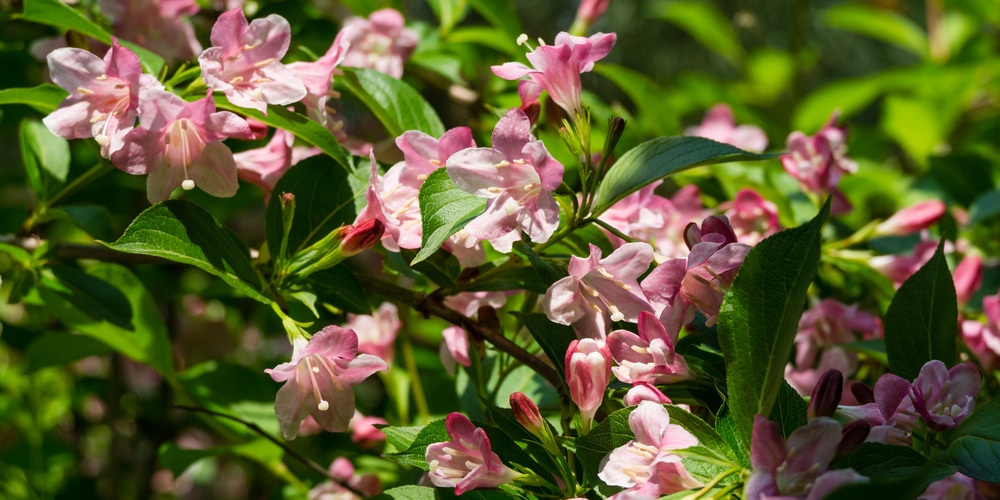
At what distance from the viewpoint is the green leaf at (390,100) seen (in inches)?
37.5

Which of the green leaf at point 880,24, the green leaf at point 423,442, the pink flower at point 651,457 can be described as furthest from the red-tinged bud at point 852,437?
the green leaf at point 880,24

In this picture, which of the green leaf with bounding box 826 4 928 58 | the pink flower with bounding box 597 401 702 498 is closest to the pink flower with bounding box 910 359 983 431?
the pink flower with bounding box 597 401 702 498

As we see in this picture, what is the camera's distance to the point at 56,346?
121 cm

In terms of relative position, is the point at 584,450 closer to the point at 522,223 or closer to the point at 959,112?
the point at 522,223

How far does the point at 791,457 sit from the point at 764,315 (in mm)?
109

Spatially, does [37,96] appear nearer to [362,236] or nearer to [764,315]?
[362,236]

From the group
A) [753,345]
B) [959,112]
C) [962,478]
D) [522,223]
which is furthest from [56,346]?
[959,112]

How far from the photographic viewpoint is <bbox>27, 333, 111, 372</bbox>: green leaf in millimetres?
1193

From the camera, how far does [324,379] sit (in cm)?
80

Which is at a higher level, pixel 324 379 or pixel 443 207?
pixel 443 207

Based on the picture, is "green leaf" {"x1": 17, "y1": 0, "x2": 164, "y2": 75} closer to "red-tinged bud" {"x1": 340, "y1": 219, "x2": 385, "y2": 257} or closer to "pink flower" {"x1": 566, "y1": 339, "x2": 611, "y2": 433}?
"red-tinged bud" {"x1": 340, "y1": 219, "x2": 385, "y2": 257}

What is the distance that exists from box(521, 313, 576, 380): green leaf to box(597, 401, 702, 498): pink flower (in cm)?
12

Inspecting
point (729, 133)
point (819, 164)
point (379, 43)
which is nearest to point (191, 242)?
point (379, 43)

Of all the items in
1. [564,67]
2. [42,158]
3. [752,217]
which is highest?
[564,67]
